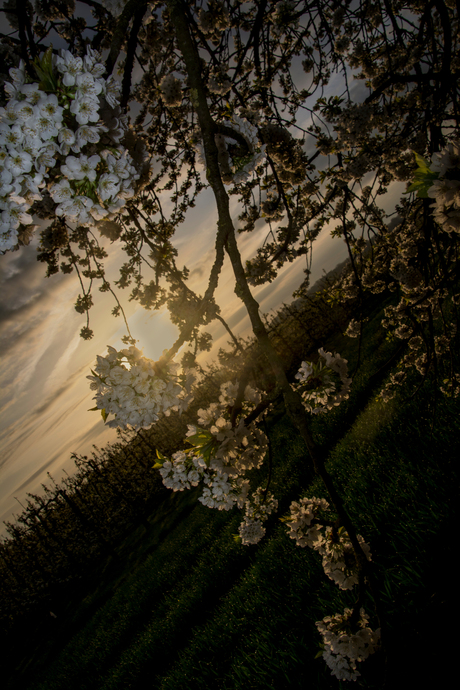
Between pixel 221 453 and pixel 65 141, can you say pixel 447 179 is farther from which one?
pixel 221 453

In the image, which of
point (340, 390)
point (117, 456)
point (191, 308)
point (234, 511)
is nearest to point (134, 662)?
point (234, 511)

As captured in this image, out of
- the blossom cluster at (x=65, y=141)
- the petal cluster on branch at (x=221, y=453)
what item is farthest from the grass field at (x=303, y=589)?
the blossom cluster at (x=65, y=141)

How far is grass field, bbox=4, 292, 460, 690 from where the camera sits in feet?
6.84

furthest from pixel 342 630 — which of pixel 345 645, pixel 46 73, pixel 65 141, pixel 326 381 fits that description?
pixel 46 73

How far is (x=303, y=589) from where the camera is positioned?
284cm

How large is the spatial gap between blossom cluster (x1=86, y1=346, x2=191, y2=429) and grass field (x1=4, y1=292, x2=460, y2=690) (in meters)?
1.19

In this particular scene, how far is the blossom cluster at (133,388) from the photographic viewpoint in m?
1.40

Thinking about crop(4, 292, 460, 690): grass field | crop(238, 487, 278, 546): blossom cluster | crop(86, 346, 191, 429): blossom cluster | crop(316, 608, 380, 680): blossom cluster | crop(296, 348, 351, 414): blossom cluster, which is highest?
crop(86, 346, 191, 429): blossom cluster

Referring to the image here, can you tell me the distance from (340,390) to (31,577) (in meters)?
17.9

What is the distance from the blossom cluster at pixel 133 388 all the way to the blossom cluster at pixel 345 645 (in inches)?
65.8

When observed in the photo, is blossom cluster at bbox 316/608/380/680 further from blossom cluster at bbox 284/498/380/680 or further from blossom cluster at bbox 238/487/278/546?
blossom cluster at bbox 238/487/278/546

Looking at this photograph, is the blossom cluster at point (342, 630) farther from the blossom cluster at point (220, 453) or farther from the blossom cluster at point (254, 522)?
the blossom cluster at point (254, 522)

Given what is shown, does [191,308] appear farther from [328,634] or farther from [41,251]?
[41,251]

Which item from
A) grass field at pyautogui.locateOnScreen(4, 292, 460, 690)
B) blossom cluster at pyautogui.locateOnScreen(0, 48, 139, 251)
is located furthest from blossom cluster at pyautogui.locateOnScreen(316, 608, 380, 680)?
blossom cluster at pyautogui.locateOnScreen(0, 48, 139, 251)
